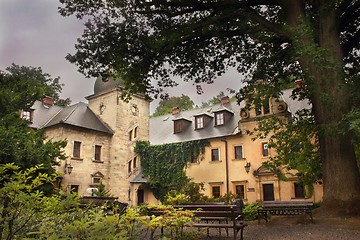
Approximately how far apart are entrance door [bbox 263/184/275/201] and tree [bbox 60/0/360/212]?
11.1 metres

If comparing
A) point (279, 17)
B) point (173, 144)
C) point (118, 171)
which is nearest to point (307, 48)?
point (279, 17)

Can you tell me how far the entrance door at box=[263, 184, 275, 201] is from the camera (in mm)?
23119

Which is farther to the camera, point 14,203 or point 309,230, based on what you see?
point 309,230

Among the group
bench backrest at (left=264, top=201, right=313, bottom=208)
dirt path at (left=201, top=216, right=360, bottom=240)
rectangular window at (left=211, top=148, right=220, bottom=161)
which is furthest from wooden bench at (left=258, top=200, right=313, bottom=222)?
rectangular window at (left=211, top=148, right=220, bottom=161)

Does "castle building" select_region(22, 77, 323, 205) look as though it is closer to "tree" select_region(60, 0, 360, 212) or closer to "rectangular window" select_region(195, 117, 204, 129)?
"rectangular window" select_region(195, 117, 204, 129)

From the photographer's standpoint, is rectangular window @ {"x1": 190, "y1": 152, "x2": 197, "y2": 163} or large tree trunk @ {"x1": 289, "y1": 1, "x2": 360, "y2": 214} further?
rectangular window @ {"x1": 190, "y1": 152, "x2": 197, "y2": 163}

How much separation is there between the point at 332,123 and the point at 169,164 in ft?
62.0

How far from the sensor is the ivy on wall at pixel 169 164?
2638 centimetres

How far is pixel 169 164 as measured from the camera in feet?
88.8

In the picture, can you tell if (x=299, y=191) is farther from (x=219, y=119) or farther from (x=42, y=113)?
(x=42, y=113)

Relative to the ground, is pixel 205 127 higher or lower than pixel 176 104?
lower

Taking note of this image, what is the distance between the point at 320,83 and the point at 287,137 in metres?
3.09

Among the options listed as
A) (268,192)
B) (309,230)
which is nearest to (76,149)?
(268,192)

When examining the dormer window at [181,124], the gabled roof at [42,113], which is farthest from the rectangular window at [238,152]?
the gabled roof at [42,113]
